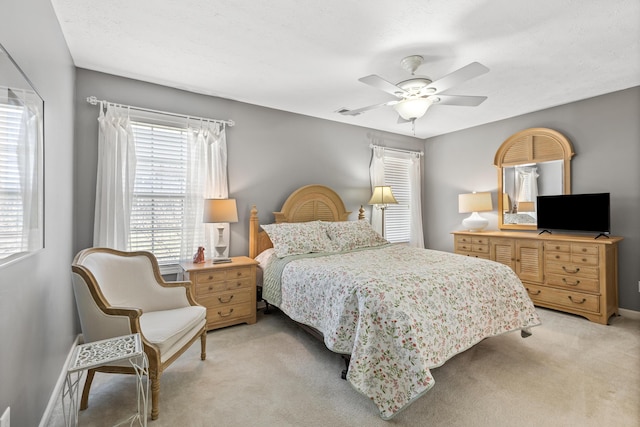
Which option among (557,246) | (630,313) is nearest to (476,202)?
(557,246)

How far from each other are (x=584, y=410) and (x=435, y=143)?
15.1ft

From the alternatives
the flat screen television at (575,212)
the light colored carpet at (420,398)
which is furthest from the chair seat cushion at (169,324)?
the flat screen television at (575,212)

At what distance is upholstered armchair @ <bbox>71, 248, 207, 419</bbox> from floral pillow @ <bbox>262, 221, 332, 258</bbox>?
113 cm

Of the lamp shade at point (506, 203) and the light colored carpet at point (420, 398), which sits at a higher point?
the lamp shade at point (506, 203)

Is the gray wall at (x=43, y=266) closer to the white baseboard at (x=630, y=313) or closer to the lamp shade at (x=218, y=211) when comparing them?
the lamp shade at (x=218, y=211)

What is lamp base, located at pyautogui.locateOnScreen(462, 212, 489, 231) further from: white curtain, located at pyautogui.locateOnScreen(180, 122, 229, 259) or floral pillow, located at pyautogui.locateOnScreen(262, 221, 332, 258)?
white curtain, located at pyautogui.locateOnScreen(180, 122, 229, 259)

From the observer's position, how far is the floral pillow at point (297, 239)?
3438 mm

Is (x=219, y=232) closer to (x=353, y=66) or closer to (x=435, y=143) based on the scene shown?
(x=353, y=66)

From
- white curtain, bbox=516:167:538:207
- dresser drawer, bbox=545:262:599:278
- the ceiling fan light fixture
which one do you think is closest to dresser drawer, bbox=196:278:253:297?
the ceiling fan light fixture

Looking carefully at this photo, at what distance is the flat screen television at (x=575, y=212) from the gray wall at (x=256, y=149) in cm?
243

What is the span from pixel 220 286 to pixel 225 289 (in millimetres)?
64

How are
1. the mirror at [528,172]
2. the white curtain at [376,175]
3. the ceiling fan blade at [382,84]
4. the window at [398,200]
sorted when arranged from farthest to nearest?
the window at [398,200]
the white curtain at [376,175]
the mirror at [528,172]
the ceiling fan blade at [382,84]

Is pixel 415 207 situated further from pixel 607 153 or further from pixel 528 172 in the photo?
pixel 607 153

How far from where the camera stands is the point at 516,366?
2447 millimetres
